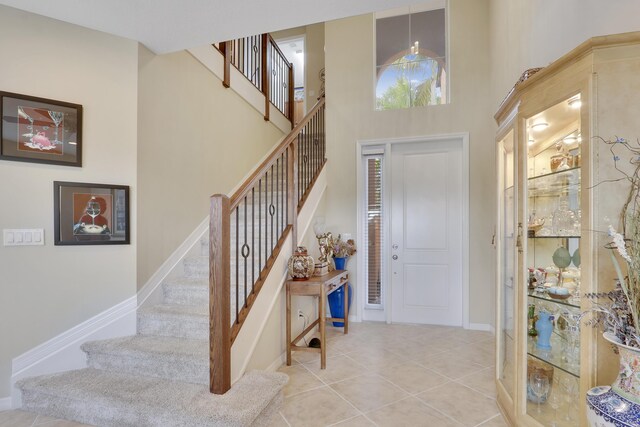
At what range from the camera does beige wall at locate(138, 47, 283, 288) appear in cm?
297

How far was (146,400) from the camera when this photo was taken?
6.81ft

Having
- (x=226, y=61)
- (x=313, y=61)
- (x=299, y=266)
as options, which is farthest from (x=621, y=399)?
(x=313, y=61)

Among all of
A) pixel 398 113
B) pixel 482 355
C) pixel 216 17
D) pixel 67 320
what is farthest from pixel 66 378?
pixel 398 113

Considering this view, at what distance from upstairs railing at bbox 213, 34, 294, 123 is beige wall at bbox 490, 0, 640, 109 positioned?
10.1 ft

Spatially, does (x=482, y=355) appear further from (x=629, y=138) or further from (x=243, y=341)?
(x=629, y=138)

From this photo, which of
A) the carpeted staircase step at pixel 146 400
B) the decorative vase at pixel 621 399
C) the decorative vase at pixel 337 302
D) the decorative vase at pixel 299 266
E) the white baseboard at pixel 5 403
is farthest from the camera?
the decorative vase at pixel 337 302

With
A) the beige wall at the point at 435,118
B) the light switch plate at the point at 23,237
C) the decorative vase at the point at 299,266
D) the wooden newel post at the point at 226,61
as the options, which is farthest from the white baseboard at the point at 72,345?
the wooden newel post at the point at 226,61

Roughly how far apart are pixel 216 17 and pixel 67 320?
254 centimetres

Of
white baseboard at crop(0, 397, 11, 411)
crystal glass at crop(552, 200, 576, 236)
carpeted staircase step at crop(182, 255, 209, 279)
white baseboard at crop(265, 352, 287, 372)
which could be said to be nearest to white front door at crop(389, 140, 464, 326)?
white baseboard at crop(265, 352, 287, 372)

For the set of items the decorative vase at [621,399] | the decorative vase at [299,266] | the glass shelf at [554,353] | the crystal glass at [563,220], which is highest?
the crystal glass at [563,220]

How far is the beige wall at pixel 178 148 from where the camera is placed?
9.75ft

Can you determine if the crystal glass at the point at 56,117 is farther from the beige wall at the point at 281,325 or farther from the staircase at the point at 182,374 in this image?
the beige wall at the point at 281,325

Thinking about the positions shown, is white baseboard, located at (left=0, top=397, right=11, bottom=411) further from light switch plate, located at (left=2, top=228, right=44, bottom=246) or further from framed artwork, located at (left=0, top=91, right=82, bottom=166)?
framed artwork, located at (left=0, top=91, right=82, bottom=166)

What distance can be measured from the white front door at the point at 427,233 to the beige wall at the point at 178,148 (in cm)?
221
